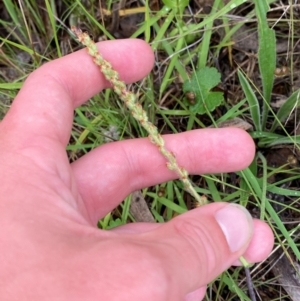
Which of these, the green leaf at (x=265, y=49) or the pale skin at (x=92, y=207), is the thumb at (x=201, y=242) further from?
the green leaf at (x=265, y=49)

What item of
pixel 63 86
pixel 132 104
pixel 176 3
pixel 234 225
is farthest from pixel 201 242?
pixel 176 3

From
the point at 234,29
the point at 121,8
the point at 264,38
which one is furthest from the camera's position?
the point at 121,8

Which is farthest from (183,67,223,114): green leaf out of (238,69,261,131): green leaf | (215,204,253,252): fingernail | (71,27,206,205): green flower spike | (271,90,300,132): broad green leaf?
(215,204,253,252): fingernail

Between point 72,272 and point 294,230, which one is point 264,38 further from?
point 72,272

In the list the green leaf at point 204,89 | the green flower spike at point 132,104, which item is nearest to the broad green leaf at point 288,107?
the green leaf at point 204,89

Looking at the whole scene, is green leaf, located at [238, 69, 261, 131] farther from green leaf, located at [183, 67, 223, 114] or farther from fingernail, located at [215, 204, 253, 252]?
fingernail, located at [215, 204, 253, 252]

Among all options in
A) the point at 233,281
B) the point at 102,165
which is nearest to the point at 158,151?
the point at 102,165
